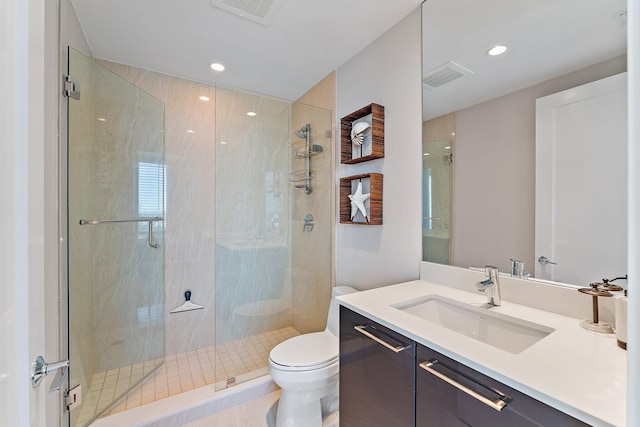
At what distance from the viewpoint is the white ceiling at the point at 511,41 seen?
963mm

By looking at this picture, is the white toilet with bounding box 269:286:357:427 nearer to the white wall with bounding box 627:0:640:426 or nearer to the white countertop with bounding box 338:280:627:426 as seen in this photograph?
the white countertop with bounding box 338:280:627:426

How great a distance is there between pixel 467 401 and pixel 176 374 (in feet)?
7.04

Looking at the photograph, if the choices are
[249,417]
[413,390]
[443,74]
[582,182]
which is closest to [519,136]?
[582,182]

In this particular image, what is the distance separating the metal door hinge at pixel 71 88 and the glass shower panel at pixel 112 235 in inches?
1.3

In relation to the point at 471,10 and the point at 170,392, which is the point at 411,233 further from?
the point at 170,392

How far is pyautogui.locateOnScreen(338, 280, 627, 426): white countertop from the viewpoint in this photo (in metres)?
0.56

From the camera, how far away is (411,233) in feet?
5.26

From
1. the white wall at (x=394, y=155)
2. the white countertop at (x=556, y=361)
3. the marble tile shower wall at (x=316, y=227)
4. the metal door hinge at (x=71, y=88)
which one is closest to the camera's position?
the white countertop at (x=556, y=361)

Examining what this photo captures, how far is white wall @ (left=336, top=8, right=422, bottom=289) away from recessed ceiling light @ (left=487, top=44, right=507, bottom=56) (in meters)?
0.36

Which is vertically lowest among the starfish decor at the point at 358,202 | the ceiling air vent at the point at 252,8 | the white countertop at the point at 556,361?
the white countertop at the point at 556,361

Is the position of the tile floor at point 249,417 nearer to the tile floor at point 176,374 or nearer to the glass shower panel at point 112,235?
the tile floor at point 176,374

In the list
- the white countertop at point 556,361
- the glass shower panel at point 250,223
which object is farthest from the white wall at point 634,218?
the glass shower panel at point 250,223
